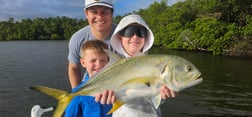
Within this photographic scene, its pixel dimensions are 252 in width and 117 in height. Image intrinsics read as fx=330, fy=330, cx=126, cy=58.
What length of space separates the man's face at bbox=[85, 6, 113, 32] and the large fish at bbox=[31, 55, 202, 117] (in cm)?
154

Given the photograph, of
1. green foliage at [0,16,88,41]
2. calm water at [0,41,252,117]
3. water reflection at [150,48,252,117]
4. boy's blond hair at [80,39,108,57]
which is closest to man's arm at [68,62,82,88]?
boy's blond hair at [80,39,108,57]

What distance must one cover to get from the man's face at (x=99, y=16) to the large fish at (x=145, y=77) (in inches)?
60.7

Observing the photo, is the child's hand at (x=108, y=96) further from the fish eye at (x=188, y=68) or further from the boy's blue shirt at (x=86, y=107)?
the fish eye at (x=188, y=68)

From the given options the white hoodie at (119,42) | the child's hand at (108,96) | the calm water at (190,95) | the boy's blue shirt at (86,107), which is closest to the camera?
the child's hand at (108,96)

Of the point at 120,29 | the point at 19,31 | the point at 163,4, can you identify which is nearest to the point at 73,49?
the point at 120,29

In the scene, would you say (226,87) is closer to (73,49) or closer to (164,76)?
(73,49)

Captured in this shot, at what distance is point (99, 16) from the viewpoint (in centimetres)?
491

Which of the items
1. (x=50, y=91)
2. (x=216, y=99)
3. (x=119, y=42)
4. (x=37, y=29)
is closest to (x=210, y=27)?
(x=216, y=99)

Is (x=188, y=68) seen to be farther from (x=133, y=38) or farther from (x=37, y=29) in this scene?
(x=37, y=29)

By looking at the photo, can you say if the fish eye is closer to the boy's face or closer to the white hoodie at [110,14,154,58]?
the white hoodie at [110,14,154,58]

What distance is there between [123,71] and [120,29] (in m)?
1.11

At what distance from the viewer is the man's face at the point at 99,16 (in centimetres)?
493

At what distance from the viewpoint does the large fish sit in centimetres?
335

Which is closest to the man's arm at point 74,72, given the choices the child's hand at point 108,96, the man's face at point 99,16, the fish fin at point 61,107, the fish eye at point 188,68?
the man's face at point 99,16
